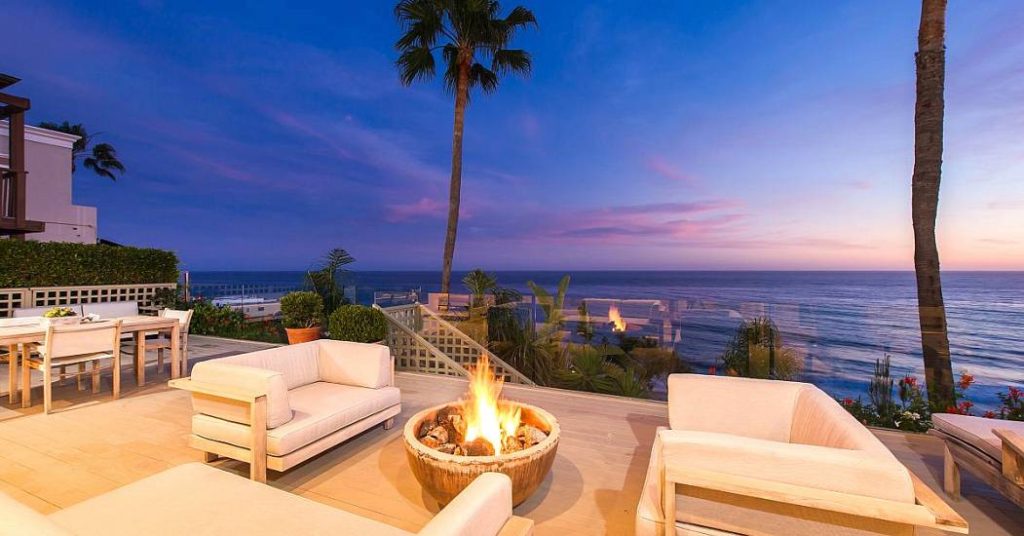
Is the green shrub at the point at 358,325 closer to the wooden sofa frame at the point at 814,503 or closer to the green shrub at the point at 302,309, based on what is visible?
the green shrub at the point at 302,309

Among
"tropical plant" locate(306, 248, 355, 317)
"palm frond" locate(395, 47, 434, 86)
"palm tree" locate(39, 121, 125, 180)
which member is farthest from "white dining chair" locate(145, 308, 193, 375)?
"palm tree" locate(39, 121, 125, 180)

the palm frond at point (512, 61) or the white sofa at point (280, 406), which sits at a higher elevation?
the palm frond at point (512, 61)

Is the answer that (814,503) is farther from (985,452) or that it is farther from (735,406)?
(985,452)

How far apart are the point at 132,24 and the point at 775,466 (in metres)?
20.7

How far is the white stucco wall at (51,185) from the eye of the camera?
1033 cm

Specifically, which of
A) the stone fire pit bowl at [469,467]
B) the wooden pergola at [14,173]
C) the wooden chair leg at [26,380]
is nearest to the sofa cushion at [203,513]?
the stone fire pit bowl at [469,467]

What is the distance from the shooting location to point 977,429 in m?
2.37

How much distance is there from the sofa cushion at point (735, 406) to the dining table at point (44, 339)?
5074 millimetres

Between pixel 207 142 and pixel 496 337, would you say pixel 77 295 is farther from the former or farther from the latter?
pixel 207 142

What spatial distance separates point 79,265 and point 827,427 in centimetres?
970

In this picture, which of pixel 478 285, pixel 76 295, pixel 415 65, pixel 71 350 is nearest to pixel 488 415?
pixel 478 285

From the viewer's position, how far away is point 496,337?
5.20m

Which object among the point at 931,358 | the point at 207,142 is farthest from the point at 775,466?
the point at 207,142

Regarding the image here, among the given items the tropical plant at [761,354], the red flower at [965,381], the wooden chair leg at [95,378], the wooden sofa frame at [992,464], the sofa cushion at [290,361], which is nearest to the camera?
the wooden sofa frame at [992,464]
